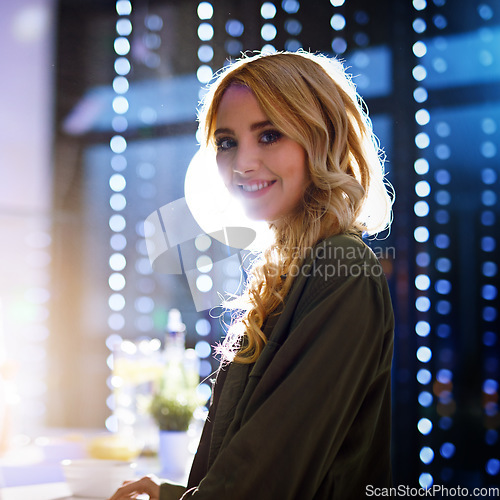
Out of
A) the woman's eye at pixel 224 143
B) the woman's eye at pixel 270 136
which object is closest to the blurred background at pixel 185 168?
the woman's eye at pixel 224 143

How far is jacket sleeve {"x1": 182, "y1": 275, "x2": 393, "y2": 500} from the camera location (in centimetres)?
67

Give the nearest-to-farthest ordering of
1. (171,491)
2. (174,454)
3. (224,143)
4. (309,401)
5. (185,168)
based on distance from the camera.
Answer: (309,401) < (171,491) < (224,143) < (174,454) < (185,168)

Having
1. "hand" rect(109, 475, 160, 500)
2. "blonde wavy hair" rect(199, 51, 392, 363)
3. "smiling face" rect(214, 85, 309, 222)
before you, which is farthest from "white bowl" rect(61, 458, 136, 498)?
"smiling face" rect(214, 85, 309, 222)

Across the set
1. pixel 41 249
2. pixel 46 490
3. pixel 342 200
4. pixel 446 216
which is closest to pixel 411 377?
pixel 446 216

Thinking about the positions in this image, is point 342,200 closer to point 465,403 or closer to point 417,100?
point 417,100

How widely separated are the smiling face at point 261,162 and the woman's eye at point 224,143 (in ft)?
0.05

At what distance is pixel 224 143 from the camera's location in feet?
3.33

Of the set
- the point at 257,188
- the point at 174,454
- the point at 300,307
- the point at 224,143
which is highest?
the point at 224,143

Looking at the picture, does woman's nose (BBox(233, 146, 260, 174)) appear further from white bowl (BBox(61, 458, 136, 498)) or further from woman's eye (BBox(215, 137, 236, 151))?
white bowl (BBox(61, 458, 136, 498))

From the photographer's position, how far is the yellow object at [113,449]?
1.26m

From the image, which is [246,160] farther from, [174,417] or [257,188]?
[174,417]

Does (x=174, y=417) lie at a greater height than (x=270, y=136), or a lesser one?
lesser

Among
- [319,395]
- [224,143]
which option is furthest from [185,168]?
[319,395]

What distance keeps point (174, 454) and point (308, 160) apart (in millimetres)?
788
